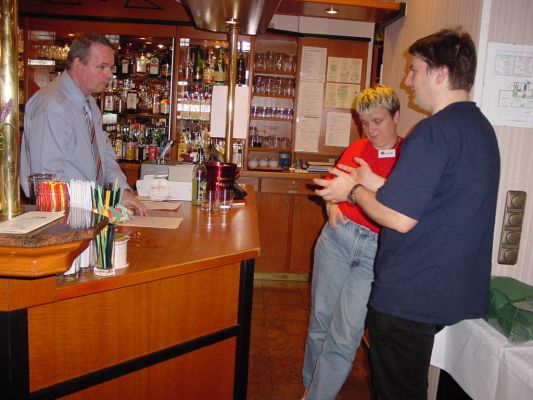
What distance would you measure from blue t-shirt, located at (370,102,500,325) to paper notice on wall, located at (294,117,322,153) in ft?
11.2

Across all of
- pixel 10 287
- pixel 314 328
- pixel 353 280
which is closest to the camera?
pixel 10 287

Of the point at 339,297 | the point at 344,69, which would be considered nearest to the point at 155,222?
the point at 339,297

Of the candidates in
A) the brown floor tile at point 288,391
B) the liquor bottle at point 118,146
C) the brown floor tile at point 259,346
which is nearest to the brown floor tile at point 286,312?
the brown floor tile at point 259,346

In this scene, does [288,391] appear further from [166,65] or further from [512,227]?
[166,65]

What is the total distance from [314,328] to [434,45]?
1.48 m

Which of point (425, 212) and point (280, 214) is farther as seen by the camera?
point (280, 214)

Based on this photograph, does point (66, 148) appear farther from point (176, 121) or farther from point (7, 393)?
point (176, 121)

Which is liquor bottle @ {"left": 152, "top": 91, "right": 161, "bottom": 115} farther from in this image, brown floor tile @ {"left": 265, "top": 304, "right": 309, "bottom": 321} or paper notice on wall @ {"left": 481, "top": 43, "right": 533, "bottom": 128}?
paper notice on wall @ {"left": 481, "top": 43, "right": 533, "bottom": 128}

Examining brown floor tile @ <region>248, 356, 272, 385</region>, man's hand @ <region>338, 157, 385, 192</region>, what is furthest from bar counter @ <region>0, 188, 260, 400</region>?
brown floor tile @ <region>248, 356, 272, 385</region>

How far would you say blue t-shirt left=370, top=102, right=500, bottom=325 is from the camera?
1364 mm

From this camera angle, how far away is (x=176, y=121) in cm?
462

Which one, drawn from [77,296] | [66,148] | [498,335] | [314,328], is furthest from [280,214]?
[77,296]

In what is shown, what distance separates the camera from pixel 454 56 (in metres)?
1.44

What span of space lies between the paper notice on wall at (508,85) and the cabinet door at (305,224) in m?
2.49
